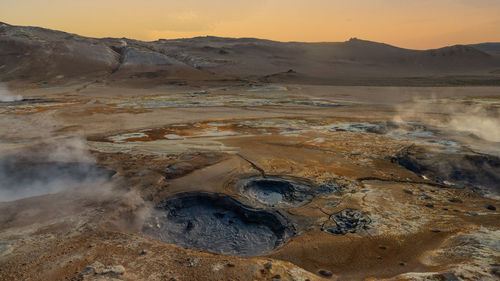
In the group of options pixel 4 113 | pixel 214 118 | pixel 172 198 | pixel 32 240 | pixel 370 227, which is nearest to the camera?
pixel 32 240

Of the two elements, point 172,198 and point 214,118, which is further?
point 214,118

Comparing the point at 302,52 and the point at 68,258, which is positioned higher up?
the point at 302,52

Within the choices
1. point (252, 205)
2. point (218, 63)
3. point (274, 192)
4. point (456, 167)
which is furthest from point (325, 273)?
point (218, 63)

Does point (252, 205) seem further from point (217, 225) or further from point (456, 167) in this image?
point (456, 167)

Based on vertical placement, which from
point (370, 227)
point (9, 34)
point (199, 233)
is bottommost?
point (199, 233)

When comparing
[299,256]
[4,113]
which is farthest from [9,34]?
[299,256]

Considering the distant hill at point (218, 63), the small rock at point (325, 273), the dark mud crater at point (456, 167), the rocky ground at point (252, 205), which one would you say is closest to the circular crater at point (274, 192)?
the rocky ground at point (252, 205)

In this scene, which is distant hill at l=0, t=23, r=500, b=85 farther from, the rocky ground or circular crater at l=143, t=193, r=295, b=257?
circular crater at l=143, t=193, r=295, b=257

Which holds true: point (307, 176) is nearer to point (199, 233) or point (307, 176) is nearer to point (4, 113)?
point (199, 233)
